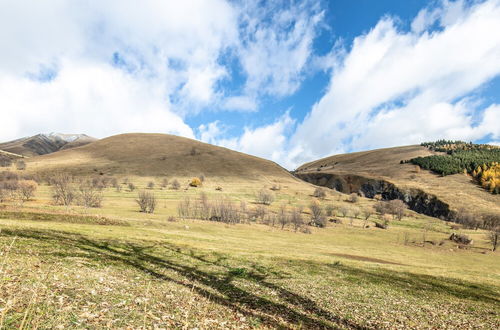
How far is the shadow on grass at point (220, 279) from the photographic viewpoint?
13.5 metres

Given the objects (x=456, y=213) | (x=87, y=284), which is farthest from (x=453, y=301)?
(x=456, y=213)

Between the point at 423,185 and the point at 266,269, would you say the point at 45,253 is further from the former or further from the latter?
the point at 423,185

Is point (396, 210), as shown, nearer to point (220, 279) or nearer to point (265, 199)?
point (265, 199)

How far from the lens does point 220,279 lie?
19.0m

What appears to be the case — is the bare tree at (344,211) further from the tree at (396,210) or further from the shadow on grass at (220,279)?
the shadow on grass at (220,279)

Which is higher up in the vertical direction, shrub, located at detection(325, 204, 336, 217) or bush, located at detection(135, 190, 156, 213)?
shrub, located at detection(325, 204, 336, 217)

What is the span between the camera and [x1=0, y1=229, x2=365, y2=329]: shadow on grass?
13.5m

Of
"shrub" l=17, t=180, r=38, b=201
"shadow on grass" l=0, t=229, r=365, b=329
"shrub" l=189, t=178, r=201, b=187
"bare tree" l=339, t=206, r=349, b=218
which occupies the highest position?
"shrub" l=189, t=178, r=201, b=187

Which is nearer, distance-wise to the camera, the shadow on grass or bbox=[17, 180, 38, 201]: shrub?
the shadow on grass

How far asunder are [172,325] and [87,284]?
5.39 m

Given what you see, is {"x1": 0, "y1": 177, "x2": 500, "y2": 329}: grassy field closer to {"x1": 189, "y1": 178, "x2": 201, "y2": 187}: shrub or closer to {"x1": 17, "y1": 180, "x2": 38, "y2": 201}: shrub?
{"x1": 17, "y1": 180, "x2": 38, "y2": 201}: shrub

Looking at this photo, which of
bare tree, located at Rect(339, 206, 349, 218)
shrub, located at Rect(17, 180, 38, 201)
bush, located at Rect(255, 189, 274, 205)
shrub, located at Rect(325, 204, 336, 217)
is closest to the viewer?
shrub, located at Rect(17, 180, 38, 201)

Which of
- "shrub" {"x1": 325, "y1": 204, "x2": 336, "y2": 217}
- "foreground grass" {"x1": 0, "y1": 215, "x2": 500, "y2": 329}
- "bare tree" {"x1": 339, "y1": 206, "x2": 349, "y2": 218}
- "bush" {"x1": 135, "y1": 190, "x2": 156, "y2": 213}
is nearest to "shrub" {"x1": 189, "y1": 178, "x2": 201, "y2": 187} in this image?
"bush" {"x1": 135, "y1": 190, "x2": 156, "y2": 213}

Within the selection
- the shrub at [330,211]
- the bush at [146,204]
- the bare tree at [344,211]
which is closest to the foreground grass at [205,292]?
the bush at [146,204]
